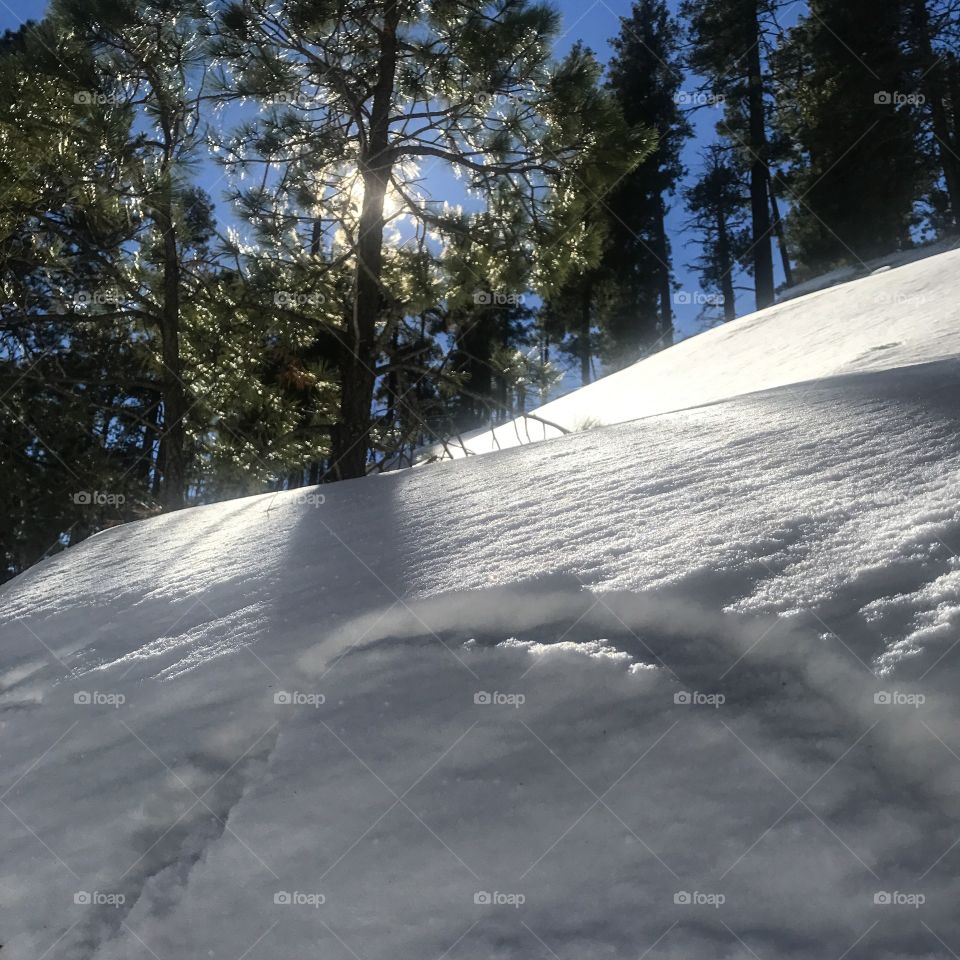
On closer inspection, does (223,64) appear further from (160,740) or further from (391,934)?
(391,934)

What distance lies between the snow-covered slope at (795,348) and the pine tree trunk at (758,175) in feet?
22.4

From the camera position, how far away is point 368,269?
5.54m

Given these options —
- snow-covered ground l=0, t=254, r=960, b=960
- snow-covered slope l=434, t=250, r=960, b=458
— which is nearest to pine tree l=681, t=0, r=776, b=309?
snow-covered slope l=434, t=250, r=960, b=458

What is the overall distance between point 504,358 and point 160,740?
5.32m

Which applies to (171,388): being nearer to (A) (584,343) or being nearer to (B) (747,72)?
(A) (584,343)

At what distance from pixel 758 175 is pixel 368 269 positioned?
14.9 metres

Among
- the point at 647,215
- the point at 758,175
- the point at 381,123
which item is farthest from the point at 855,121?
the point at 381,123

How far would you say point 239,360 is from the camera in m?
6.59

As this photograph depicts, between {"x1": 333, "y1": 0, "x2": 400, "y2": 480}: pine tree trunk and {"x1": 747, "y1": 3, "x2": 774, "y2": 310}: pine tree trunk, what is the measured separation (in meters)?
12.9

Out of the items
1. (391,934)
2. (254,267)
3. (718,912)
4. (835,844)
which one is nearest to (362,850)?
(391,934)

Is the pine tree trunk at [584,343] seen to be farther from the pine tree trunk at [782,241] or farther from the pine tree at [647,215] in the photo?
the pine tree trunk at [782,241]

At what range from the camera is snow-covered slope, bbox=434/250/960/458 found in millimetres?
5246

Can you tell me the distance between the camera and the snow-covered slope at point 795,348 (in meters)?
5.25

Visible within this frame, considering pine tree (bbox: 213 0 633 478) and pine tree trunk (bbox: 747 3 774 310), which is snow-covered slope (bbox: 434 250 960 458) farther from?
pine tree trunk (bbox: 747 3 774 310)
